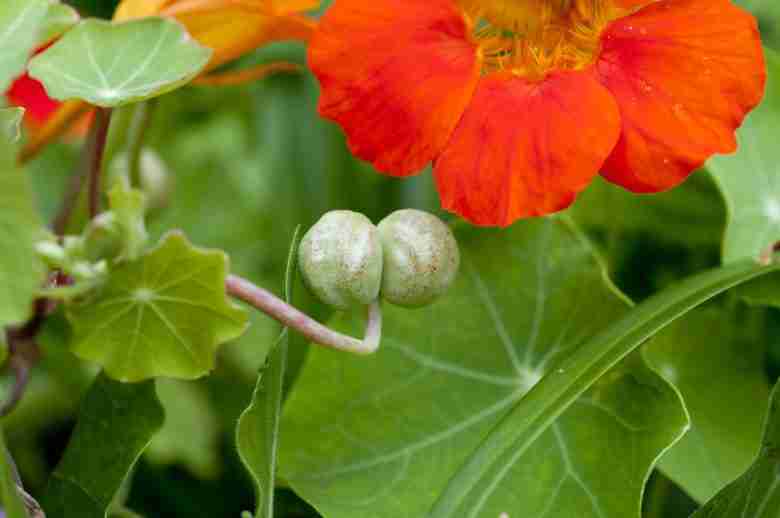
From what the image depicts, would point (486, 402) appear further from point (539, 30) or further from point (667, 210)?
point (667, 210)

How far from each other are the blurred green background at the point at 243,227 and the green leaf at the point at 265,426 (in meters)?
0.13

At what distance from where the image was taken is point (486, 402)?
789mm

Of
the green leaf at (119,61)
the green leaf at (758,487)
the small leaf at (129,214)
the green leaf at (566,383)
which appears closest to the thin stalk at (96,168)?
the green leaf at (119,61)

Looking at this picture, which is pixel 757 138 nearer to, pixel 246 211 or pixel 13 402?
pixel 13 402

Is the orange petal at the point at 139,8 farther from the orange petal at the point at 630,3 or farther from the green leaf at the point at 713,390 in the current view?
the green leaf at the point at 713,390

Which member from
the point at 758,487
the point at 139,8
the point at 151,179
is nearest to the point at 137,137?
the point at 151,179

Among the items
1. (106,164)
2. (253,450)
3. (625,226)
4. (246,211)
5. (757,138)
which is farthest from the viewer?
(246,211)

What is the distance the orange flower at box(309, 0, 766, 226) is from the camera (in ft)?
2.13

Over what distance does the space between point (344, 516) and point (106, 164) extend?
41cm

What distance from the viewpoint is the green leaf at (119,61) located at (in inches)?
25.1

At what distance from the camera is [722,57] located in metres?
0.66

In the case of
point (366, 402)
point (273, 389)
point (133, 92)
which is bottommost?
point (366, 402)

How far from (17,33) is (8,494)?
220mm

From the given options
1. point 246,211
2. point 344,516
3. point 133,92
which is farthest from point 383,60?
point 246,211
